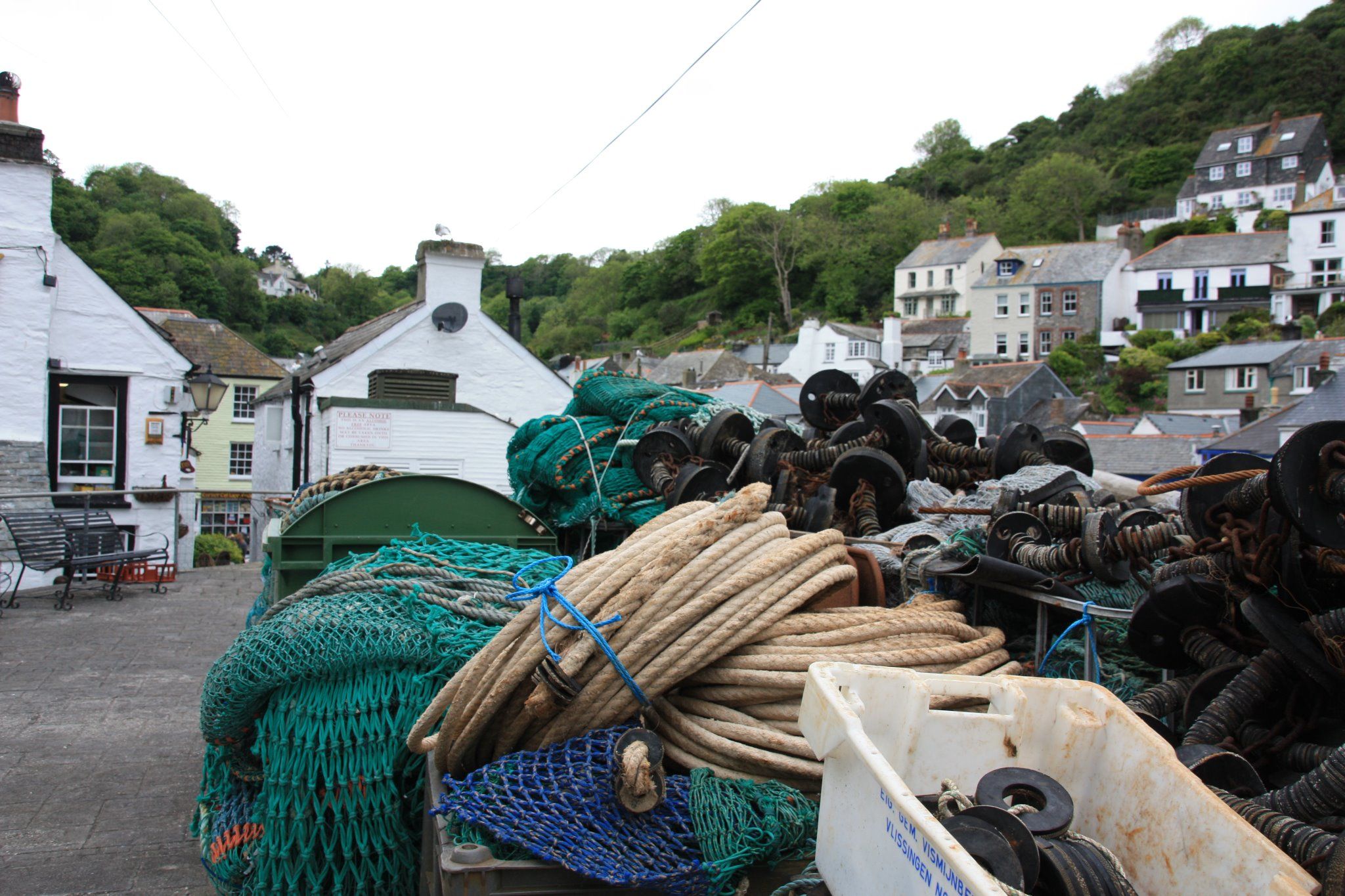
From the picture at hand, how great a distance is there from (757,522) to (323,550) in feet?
10.2

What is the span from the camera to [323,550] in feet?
18.4

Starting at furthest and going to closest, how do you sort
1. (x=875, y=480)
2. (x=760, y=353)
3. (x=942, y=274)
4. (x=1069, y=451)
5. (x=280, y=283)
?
(x=280, y=283) < (x=942, y=274) < (x=760, y=353) < (x=1069, y=451) < (x=875, y=480)

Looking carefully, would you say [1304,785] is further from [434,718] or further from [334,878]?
[334,878]

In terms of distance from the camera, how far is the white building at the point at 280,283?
314ft

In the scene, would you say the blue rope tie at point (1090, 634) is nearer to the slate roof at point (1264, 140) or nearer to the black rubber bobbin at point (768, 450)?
the black rubber bobbin at point (768, 450)

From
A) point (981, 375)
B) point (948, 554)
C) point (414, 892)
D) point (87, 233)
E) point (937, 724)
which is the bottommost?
point (414, 892)

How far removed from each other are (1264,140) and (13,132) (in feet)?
317

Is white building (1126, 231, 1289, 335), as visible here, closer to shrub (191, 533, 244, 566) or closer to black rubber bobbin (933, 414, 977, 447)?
shrub (191, 533, 244, 566)

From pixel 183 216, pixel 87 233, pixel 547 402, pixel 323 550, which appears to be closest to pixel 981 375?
pixel 547 402

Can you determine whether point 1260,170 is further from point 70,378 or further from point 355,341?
point 70,378

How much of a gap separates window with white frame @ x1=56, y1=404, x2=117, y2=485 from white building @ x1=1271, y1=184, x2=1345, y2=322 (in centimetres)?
6671

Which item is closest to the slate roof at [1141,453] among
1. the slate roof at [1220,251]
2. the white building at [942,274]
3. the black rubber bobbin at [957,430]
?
the black rubber bobbin at [957,430]

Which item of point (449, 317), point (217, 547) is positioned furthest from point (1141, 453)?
point (217, 547)

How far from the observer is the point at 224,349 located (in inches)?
1721
